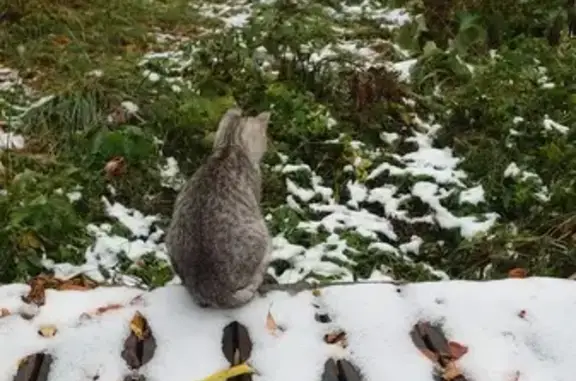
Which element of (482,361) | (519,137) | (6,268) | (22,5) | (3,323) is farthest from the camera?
(22,5)

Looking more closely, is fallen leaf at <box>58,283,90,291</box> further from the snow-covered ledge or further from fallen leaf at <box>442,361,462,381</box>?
fallen leaf at <box>442,361,462,381</box>

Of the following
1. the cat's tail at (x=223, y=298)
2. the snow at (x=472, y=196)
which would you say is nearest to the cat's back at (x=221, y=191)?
the cat's tail at (x=223, y=298)

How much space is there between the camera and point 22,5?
6.72 m

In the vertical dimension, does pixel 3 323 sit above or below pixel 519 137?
above

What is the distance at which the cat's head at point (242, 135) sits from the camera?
3828 mm

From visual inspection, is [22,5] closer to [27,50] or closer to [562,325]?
[27,50]

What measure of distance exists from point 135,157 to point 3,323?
2.05 m

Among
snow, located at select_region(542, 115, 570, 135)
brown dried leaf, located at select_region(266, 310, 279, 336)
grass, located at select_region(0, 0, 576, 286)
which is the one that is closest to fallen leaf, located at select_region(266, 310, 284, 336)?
brown dried leaf, located at select_region(266, 310, 279, 336)

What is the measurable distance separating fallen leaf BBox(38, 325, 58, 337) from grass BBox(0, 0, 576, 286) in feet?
3.99

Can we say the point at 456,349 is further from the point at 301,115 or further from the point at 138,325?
the point at 301,115

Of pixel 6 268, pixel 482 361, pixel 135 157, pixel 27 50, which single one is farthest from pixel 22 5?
pixel 482 361

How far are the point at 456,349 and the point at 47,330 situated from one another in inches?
48.5

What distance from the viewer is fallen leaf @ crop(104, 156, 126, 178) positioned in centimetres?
488

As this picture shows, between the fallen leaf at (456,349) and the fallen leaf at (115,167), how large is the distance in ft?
8.10
